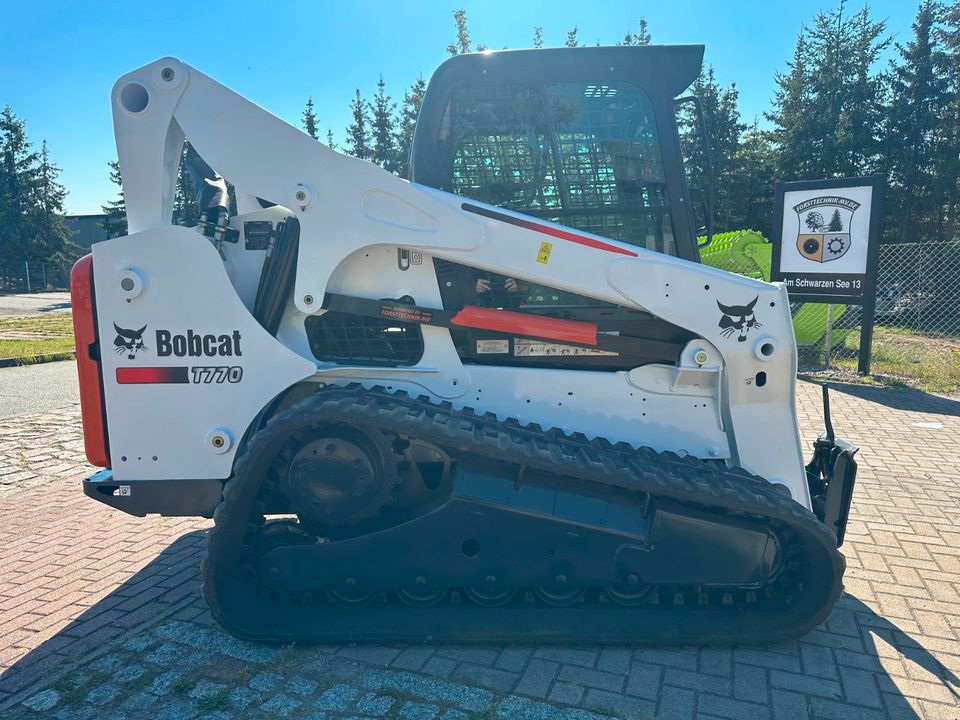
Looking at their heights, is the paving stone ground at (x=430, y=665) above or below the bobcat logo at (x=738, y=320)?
below

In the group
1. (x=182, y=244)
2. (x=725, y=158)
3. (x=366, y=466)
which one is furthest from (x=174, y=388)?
(x=725, y=158)

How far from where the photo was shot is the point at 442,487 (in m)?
3.16

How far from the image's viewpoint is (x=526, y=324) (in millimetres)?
3279

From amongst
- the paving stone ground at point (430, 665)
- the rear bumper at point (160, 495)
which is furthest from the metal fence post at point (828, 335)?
the rear bumper at point (160, 495)

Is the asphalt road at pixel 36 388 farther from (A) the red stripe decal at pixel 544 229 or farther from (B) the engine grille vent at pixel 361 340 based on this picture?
(A) the red stripe decal at pixel 544 229

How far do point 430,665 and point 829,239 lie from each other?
31.3 feet

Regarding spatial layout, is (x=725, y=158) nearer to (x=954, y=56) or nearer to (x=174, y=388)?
(x=954, y=56)

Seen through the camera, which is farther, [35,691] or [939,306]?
[939,306]

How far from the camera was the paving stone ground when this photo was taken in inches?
105

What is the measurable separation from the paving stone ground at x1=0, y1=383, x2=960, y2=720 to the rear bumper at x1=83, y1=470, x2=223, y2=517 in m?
0.57

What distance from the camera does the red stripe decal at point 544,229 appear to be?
125 inches

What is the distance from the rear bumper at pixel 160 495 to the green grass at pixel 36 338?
10.3 metres

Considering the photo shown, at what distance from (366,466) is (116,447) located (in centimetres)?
129

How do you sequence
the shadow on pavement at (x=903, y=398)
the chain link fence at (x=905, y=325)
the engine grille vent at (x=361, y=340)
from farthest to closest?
1. the chain link fence at (x=905, y=325)
2. the shadow on pavement at (x=903, y=398)
3. the engine grille vent at (x=361, y=340)
